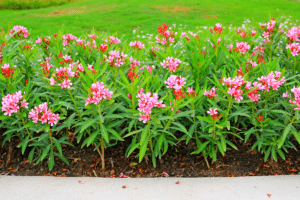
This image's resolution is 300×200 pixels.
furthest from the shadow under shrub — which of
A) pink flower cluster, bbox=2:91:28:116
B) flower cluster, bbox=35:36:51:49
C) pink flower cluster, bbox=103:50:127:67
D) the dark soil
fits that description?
pink flower cluster, bbox=2:91:28:116

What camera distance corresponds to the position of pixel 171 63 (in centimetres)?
262

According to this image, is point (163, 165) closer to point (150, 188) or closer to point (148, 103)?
point (150, 188)

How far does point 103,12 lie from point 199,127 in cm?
1390

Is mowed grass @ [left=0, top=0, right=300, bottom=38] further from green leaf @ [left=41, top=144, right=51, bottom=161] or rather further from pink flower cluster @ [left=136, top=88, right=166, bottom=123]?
pink flower cluster @ [left=136, top=88, right=166, bottom=123]

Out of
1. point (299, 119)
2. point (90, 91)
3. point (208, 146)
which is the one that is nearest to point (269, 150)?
point (299, 119)

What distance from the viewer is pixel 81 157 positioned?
2742mm

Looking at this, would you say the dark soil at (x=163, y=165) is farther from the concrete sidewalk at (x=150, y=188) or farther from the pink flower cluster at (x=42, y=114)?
the pink flower cluster at (x=42, y=114)

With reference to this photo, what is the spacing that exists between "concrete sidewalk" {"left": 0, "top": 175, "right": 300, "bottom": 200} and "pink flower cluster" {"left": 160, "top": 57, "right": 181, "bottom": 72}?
995 mm

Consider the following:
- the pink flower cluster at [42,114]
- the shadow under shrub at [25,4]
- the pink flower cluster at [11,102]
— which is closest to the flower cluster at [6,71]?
the pink flower cluster at [11,102]

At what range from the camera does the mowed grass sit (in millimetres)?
12672

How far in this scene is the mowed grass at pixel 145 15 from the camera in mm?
12672

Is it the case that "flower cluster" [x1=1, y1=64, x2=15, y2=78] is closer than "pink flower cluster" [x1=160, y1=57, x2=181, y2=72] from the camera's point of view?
Yes

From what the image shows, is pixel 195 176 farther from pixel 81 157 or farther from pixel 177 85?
pixel 81 157

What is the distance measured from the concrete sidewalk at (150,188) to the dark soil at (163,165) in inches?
4.9
